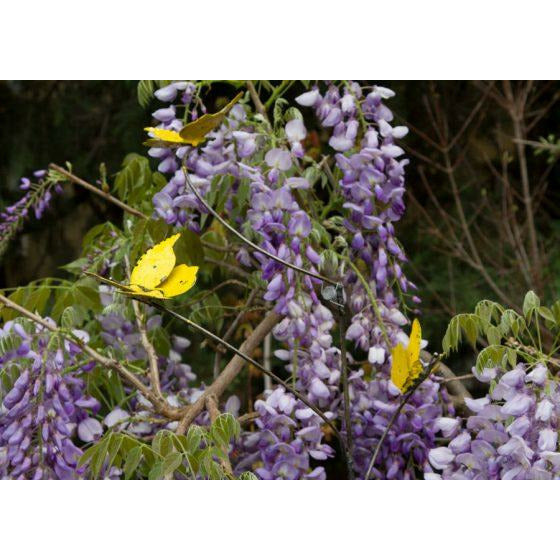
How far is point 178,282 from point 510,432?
0.99 feet

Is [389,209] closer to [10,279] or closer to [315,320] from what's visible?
[315,320]

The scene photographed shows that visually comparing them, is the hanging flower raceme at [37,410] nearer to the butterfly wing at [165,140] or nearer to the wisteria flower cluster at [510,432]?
the butterfly wing at [165,140]

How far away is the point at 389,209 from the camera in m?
0.88

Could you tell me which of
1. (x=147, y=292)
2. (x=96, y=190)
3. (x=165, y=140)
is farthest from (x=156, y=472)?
(x=96, y=190)

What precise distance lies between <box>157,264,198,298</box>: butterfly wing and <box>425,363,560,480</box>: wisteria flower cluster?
259 millimetres

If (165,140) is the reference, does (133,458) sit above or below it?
below

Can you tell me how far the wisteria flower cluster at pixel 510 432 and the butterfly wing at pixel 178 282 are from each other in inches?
10.2

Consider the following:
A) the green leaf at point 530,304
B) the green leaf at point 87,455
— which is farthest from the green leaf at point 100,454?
the green leaf at point 530,304

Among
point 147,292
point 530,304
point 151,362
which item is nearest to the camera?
point 147,292

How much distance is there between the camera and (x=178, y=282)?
665 millimetres

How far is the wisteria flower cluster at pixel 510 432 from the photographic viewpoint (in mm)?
721

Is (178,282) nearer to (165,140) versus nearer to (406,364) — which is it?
(165,140)

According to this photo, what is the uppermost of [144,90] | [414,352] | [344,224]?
[144,90]

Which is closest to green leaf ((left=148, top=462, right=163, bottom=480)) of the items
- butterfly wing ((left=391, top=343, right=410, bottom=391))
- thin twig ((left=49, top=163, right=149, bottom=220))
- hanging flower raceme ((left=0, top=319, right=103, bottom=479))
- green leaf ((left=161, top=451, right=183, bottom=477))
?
green leaf ((left=161, top=451, right=183, bottom=477))
